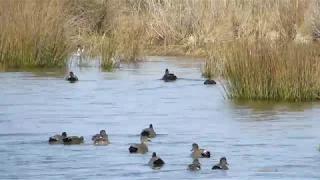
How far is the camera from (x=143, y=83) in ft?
81.1

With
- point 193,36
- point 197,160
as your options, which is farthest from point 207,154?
point 193,36

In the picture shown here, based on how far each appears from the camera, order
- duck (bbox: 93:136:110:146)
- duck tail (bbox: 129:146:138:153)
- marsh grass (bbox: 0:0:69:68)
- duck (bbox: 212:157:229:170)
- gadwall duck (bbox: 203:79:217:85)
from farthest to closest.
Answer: marsh grass (bbox: 0:0:69:68) → gadwall duck (bbox: 203:79:217:85) → duck (bbox: 93:136:110:146) → duck tail (bbox: 129:146:138:153) → duck (bbox: 212:157:229:170)

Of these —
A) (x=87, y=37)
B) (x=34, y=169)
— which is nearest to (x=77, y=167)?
(x=34, y=169)

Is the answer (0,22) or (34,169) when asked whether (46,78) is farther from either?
(34,169)

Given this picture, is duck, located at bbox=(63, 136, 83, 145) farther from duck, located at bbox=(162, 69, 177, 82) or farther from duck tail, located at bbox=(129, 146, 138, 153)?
duck, located at bbox=(162, 69, 177, 82)

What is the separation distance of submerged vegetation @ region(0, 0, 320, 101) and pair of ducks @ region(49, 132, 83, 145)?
17.4 feet

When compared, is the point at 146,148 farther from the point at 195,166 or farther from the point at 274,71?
the point at 274,71

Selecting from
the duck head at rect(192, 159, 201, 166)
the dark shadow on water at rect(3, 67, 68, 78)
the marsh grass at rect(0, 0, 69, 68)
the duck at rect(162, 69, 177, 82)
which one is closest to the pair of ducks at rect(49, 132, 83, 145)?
the duck head at rect(192, 159, 201, 166)

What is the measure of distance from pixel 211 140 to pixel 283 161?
7.04 ft

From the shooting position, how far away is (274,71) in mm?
20469

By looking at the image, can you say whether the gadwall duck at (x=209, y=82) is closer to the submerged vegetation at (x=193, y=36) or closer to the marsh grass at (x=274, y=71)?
the submerged vegetation at (x=193, y=36)

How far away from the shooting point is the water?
47.4 ft

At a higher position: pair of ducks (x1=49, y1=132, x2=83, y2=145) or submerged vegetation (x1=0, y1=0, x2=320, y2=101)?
submerged vegetation (x1=0, y1=0, x2=320, y2=101)

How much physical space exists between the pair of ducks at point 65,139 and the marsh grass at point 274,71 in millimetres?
5288
